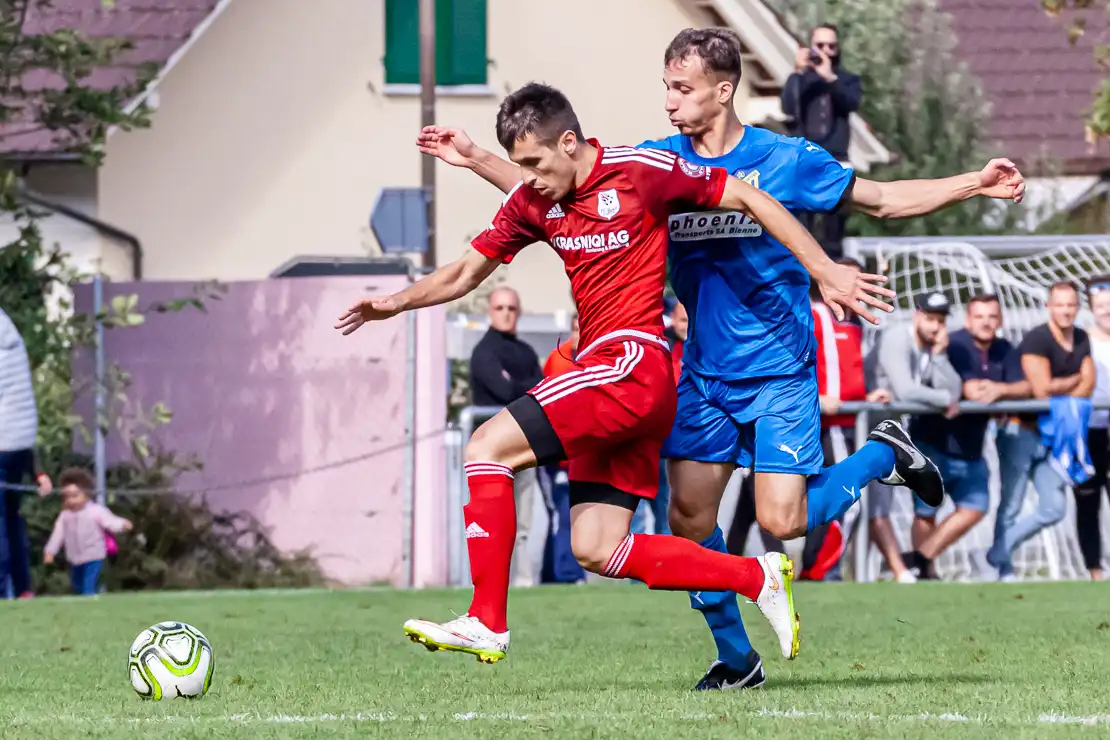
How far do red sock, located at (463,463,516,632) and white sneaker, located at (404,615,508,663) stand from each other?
7 centimetres

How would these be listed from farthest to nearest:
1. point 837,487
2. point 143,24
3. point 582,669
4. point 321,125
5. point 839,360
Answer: point 321,125 < point 143,24 < point 839,360 < point 582,669 < point 837,487

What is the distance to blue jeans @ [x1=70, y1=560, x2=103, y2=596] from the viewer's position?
15.0 m

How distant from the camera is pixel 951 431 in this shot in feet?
46.9

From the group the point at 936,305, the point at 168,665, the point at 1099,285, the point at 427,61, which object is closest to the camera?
the point at 168,665

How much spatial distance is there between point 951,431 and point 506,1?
43.0 ft

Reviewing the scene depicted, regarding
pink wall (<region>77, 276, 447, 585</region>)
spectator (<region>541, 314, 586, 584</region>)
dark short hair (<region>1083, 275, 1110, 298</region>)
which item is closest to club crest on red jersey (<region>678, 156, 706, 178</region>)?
spectator (<region>541, 314, 586, 584</region>)

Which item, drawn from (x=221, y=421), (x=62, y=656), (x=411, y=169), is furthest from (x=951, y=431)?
(x=411, y=169)

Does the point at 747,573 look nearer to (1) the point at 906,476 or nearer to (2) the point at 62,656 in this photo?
(1) the point at 906,476

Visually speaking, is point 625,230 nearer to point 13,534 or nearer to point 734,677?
point 734,677

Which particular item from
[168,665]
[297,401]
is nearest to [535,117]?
[168,665]

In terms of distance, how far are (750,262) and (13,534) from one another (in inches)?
327

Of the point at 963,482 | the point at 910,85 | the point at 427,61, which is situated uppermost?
the point at 910,85

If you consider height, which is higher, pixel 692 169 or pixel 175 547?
pixel 692 169

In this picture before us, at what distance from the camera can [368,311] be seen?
7539 mm
